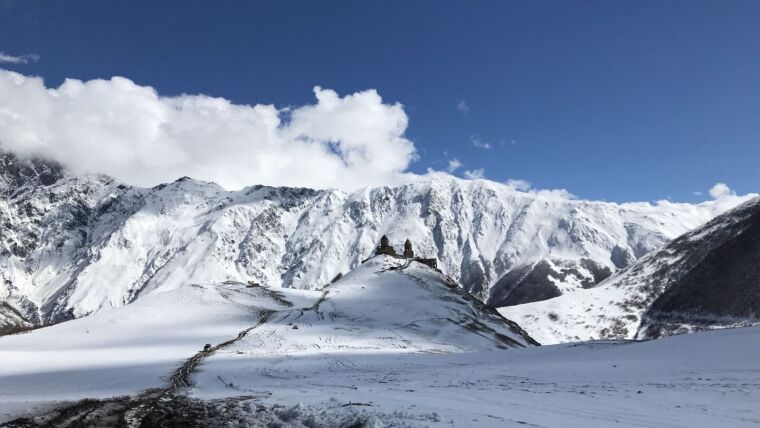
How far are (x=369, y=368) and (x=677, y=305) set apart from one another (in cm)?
17030

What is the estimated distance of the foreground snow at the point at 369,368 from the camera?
18406 millimetres

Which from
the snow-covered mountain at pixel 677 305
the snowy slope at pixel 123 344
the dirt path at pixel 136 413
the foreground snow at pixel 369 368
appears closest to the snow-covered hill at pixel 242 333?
the snowy slope at pixel 123 344

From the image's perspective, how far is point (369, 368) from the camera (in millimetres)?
35781

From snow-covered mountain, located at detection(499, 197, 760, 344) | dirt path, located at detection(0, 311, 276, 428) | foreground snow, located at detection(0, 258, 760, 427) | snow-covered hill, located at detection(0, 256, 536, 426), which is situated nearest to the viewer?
foreground snow, located at detection(0, 258, 760, 427)

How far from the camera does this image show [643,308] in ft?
602

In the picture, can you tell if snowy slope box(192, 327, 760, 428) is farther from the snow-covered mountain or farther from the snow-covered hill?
the snow-covered mountain

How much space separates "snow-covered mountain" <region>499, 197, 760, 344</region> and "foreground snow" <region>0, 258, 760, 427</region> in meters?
113

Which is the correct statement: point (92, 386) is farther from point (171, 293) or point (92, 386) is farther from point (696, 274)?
point (696, 274)


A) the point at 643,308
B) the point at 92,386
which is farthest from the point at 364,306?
the point at 643,308

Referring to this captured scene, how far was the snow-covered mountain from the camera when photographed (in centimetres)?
15925

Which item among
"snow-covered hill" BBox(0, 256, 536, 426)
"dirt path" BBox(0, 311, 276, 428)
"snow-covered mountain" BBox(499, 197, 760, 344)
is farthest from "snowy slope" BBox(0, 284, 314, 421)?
"snow-covered mountain" BBox(499, 197, 760, 344)

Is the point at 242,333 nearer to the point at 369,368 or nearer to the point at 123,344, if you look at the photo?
the point at 123,344

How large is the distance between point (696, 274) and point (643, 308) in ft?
73.0

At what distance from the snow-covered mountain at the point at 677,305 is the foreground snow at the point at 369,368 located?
369 ft
